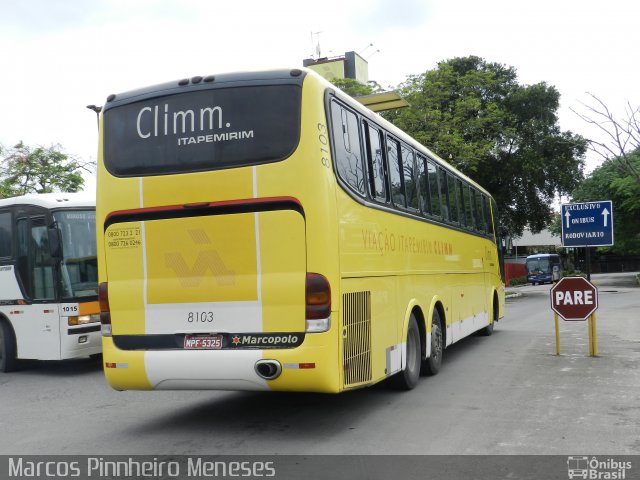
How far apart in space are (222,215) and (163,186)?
745mm

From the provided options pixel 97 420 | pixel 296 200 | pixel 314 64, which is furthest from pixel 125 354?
pixel 314 64

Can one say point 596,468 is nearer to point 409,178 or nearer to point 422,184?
point 409,178

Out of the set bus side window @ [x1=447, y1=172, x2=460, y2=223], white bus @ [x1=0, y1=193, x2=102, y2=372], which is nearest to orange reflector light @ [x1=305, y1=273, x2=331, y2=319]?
bus side window @ [x1=447, y1=172, x2=460, y2=223]

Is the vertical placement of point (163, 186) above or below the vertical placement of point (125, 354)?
above

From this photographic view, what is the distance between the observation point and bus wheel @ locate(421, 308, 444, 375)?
33.3 feet

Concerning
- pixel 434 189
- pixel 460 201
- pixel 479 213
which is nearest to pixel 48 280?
→ pixel 434 189

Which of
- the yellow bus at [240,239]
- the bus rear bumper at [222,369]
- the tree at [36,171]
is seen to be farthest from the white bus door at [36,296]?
the tree at [36,171]

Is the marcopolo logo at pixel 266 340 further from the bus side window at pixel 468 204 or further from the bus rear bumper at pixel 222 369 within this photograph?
the bus side window at pixel 468 204

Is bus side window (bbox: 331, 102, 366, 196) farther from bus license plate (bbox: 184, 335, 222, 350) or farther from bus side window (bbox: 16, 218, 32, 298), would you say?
bus side window (bbox: 16, 218, 32, 298)

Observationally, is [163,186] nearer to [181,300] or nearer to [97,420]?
[181,300]

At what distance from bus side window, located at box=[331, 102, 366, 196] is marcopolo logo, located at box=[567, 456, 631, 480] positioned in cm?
339

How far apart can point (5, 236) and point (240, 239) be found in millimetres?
7579

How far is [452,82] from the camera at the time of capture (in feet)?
119

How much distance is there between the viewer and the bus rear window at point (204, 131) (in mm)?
6699
